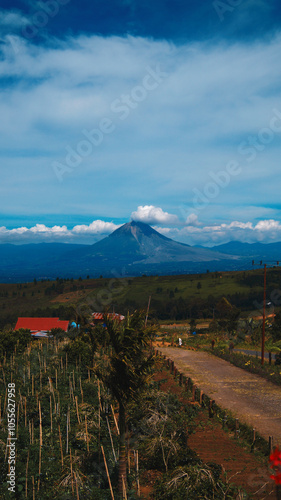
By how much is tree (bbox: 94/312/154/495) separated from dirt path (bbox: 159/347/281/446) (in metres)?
7.20

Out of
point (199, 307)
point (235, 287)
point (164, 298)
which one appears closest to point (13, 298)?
point (164, 298)

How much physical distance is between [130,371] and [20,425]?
7243mm

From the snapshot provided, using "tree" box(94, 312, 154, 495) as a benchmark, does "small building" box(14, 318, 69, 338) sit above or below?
below

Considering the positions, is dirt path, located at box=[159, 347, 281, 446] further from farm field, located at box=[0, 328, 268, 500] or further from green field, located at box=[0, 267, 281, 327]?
green field, located at box=[0, 267, 281, 327]

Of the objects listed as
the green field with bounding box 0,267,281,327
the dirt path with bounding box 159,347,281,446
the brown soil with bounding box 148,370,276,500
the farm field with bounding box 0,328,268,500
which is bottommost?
the green field with bounding box 0,267,281,327

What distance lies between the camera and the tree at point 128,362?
6.82 m

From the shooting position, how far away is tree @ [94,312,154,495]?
6816 millimetres

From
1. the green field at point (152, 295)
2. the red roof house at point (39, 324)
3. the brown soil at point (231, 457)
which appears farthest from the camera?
the green field at point (152, 295)

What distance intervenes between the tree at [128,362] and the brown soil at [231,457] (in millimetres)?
3194

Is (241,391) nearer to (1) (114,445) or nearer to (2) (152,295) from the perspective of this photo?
(1) (114,445)

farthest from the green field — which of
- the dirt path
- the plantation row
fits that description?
the plantation row

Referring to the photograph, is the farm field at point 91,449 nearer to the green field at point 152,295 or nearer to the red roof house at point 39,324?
the red roof house at point 39,324

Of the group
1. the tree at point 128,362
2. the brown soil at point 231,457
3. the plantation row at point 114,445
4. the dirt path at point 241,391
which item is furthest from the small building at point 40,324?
the tree at point 128,362

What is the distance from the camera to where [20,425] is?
37.3 feet
